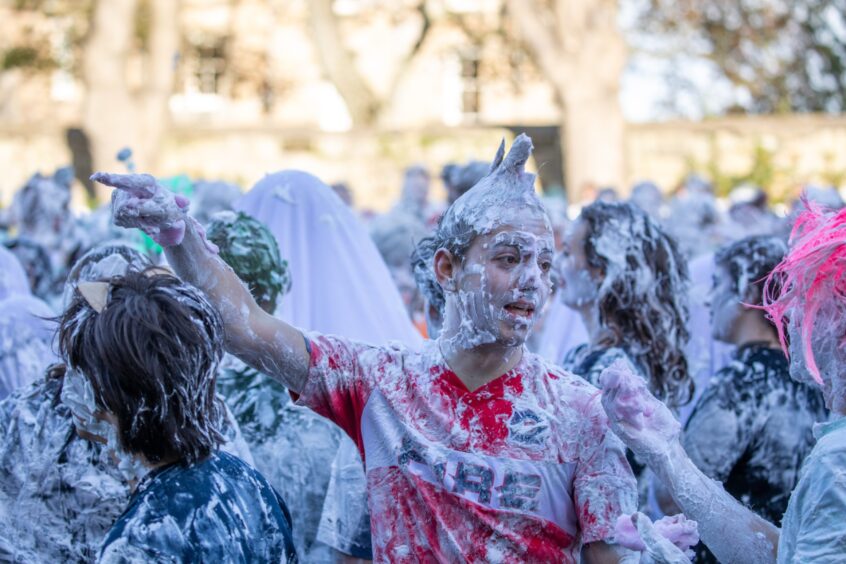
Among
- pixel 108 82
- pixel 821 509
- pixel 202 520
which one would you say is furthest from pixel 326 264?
pixel 108 82

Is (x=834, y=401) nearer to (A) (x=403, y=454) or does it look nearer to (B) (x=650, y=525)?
(B) (x=650, y=525)

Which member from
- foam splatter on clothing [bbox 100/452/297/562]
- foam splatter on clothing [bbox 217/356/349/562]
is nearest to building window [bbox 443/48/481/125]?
foam splatter on clothing [bbox 217/356/349/562]

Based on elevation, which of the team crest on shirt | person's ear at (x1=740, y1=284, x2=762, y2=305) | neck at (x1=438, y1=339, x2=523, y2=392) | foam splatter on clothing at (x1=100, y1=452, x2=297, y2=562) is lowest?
foam splatter on clothing at (x1=100, y1=452, x2=297, y2=562)

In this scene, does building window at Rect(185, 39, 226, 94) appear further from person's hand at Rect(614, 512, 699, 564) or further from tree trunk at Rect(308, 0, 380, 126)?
person's hand at Rect(614, 512, 699, 564)

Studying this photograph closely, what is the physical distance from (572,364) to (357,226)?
925 millimetres

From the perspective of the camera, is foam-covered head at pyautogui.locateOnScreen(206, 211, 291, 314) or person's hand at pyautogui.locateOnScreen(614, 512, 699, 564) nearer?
person's hand at pyautogui.locateOnScreen(614, 512, 699, 564)

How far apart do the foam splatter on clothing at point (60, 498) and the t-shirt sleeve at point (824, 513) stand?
1514 mm

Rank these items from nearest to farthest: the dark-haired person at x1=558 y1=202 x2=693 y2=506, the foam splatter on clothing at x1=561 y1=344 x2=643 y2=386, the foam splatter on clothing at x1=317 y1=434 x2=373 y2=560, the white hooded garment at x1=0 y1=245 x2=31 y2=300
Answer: the foam splatter on clothing at x1=317 y1=434 x2=373 y2=560 → the foam splatter on clothing at x1=561 y1=344 x2=643 y2=386 → the dark-haired person at x1=558 y1=202 x2=693 y2=506 → the white hooded garment at x1=0 y1=245 x2=31 y2=300

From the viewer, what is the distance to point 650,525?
2.39 meters

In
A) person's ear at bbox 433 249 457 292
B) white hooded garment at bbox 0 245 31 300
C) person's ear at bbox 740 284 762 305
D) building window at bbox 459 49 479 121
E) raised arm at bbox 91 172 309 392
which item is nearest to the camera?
raised arm at bbox 91 172 309 392

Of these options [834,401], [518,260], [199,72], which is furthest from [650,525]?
[199,72]

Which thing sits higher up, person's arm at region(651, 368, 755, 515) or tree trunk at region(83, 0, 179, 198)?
tree trunk at region(83, 0, 179, 198)

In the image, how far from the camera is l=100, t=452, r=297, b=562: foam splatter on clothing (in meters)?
2.18

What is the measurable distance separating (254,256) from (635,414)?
4.67ft
